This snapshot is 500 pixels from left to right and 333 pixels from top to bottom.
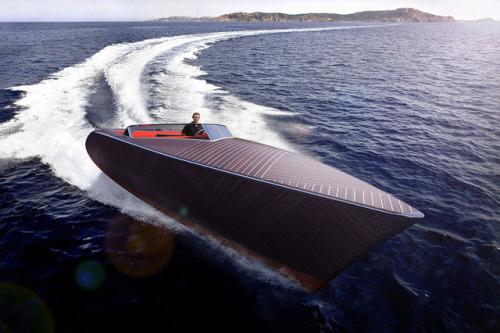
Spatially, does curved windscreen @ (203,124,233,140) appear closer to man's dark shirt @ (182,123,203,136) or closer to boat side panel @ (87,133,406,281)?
man's dark shirt @ (182,123,203,136)

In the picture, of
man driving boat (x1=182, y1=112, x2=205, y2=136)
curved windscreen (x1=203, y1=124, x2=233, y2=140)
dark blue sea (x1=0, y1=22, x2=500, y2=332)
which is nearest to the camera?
dark blue sea (x1=0, y1=22, x2=500, y2=332)

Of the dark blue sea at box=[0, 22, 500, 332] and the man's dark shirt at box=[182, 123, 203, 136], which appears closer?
the dark blue sea at box=[0, 22, 500, 332]

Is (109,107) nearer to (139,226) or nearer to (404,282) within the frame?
(139,226)

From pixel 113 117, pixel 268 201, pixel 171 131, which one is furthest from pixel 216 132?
pixel 113 117

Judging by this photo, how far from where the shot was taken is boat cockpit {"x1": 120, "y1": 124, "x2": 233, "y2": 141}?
7.21m

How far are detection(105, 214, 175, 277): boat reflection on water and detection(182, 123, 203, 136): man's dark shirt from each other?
9.01 ft

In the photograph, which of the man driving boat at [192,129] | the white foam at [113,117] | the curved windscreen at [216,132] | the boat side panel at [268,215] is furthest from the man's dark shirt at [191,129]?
the white foam at [113,117]

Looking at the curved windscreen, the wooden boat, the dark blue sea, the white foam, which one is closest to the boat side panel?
the wooden boat

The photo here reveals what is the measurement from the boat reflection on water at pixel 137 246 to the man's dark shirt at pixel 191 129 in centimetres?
275

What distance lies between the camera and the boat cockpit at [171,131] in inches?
284

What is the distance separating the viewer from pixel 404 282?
5.35 meters

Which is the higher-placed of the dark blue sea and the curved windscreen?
the curved windscreen

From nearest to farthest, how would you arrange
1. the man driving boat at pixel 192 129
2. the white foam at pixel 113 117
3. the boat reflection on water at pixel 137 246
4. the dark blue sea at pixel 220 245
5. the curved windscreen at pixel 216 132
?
the dark blue sea at pixel 220 245 < the boat reflection on water at pixel 137 246 < the curved windscreen at pixel 216 132 < the man driving boat at pixel 192 129 < the white foam at pixel 113 117

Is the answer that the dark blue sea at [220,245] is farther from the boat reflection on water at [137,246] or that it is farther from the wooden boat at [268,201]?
the wooden boat at [268,201]
